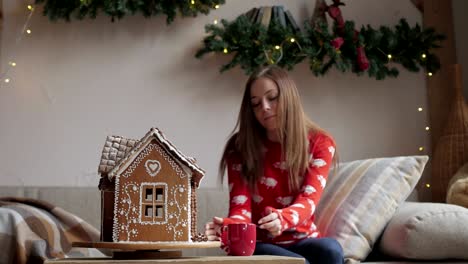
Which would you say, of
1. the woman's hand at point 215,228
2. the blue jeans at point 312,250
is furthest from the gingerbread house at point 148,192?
the blue jeans at point 312,250

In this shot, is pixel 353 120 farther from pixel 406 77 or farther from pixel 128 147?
pixel 128 147

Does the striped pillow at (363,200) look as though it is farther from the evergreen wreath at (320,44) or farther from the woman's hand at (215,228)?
the evergreen wreath at (320,44)

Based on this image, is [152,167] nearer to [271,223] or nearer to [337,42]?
[271,223]

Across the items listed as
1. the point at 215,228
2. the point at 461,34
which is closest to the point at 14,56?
the point at 215,228

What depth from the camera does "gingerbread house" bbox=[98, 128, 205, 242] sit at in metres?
1.31

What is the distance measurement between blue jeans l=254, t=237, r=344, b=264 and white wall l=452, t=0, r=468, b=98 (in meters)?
1.43

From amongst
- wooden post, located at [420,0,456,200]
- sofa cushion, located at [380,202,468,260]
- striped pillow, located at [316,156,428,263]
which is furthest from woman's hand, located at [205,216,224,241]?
wooden post, located at [420,0,456,200]

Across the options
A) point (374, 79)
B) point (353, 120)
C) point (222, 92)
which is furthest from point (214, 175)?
point (374, 79)

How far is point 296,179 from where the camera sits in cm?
183

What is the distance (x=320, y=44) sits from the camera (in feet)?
8.68

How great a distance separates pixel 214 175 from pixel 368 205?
89 cm

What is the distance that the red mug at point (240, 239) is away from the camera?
1.38 meters

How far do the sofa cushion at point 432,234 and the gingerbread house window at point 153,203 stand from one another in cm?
80

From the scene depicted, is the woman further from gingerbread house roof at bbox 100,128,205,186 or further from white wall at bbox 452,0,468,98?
white wall at bbox 452,0,468,98
